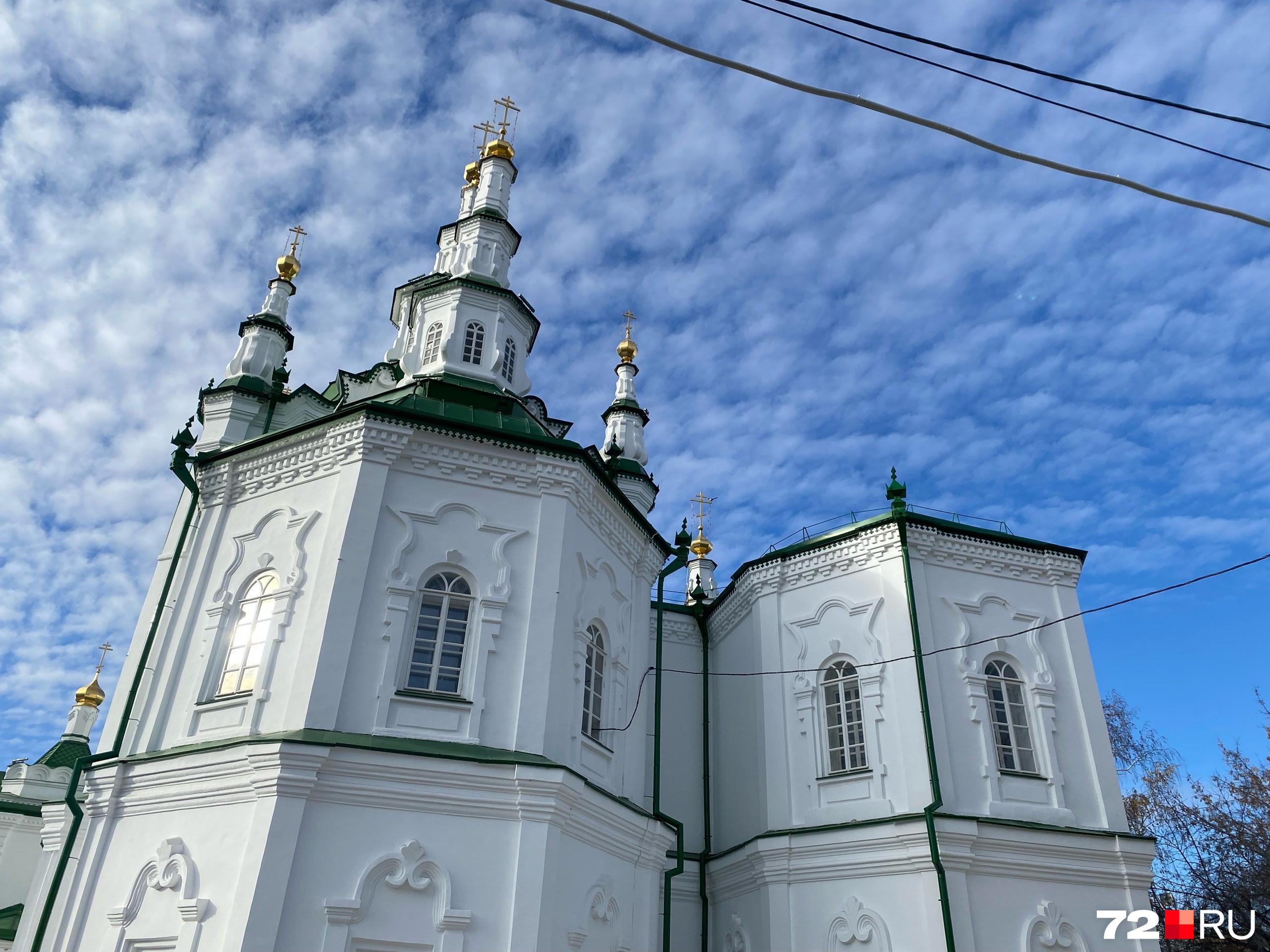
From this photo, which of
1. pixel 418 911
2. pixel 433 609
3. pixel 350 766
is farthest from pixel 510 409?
pixel 418 911

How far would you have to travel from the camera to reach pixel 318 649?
1068 cm

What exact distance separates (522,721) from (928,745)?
19.5 feet

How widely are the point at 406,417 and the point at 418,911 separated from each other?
601 cm

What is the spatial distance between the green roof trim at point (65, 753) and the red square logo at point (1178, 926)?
2649 cm

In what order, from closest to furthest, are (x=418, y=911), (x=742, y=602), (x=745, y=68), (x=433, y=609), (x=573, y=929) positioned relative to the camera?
(x=745, y=68), (x=418, y=911), (x=573, y=929), (x=433, y=609), (x=742, y=602)

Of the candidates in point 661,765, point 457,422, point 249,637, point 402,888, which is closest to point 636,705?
point 661,765

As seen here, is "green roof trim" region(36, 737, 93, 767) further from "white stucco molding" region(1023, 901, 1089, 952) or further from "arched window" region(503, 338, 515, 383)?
"white stucco molding" region(1023, 901, 1089, 952)

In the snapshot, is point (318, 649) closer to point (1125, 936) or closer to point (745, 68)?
point (745, 68)

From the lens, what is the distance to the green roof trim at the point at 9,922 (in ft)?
52.4

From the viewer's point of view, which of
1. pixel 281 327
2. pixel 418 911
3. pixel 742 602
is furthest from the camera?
pixel 281 327

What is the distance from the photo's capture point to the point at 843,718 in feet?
46.5

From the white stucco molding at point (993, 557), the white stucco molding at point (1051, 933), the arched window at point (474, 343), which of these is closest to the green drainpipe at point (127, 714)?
the arched window at point (474, 343)
